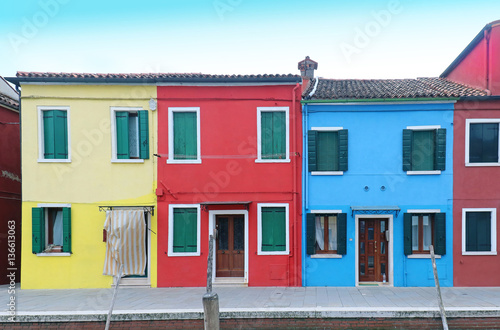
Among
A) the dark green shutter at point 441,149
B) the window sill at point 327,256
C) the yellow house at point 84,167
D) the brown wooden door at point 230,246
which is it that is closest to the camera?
A: the dark green shutter at point 441,149

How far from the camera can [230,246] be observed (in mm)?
11164

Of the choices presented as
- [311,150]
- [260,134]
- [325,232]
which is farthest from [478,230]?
[260,134]

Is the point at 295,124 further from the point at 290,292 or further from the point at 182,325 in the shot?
the point at 182,325

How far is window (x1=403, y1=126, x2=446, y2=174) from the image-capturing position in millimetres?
10664

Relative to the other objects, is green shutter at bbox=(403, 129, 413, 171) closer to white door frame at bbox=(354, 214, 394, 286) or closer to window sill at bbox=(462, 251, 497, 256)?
white door frame at bbox=(354, 214, 394, 286)

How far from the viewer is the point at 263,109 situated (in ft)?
36.3

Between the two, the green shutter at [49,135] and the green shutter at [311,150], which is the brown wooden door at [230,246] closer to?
the green shutter at [311,150]

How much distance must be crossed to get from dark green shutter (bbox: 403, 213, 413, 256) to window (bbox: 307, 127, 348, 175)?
2435 mm

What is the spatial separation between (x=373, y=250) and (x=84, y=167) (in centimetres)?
977

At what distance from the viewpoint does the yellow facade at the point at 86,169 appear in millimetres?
11023

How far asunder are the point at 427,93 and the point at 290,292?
747 cm

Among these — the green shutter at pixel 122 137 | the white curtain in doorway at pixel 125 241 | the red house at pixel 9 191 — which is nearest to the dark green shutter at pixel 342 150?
the white curtain in doorway at pixel 125 241

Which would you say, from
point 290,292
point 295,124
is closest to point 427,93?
point 295,124

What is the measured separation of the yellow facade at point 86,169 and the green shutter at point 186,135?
2.47 ft
